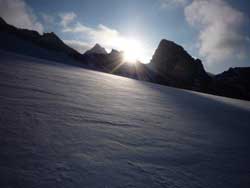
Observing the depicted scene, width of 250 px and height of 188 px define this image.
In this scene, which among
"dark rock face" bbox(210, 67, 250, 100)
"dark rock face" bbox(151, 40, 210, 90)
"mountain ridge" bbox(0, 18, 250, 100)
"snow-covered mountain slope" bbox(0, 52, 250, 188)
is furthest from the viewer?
"dark rock face" bbox(151, 40, 210, 90)

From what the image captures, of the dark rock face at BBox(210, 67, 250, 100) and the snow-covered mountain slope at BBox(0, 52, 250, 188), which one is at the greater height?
the dark rock face at BBox(210, 67, 250, 100)

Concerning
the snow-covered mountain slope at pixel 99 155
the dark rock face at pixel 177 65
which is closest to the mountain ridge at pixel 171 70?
the dark rock face at pixel 177 65

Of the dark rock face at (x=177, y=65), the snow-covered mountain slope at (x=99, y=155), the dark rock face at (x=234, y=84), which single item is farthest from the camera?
the dark rock face at (x=177, y=65)

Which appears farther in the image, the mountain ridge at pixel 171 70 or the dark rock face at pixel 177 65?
the dark rock face at pixel 177 65

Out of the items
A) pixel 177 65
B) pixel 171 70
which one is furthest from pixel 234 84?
pixel 171 70

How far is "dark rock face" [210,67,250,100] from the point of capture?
55.4 metres

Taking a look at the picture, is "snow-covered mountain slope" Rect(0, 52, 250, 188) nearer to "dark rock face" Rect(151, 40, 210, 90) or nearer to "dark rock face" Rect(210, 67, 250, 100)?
"dark rock face" Rect(210, 67, 250, 100)

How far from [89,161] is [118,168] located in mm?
197

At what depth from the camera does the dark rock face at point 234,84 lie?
2183 inches

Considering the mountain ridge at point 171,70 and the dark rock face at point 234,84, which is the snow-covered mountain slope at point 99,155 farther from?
the dark rock face at point 234,84

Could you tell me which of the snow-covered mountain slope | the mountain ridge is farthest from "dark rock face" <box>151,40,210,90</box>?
the snow-covered mountain slope

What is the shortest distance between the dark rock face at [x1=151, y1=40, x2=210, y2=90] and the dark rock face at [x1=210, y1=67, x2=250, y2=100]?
7036 millimetres

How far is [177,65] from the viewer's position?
7306 centimetres

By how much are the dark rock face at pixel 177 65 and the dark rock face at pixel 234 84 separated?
7036mm
